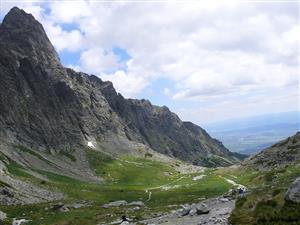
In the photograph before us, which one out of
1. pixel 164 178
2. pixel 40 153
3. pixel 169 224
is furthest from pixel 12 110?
pixel 169 224

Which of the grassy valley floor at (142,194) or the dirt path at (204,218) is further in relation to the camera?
the grassy valley floor at (142,194)

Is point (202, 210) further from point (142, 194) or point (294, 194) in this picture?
point (142, 194)

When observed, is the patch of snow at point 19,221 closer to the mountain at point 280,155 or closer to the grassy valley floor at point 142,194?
the grassy valley floor at point 142,194

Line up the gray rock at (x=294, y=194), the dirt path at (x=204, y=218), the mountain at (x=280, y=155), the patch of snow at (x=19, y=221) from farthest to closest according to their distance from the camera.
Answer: the mountain at (x=280, y=155) → the patch of snow at (x=19, y=221) → the dirt path at (x=204, y=218) → the gray rock at (x=294, y=194)

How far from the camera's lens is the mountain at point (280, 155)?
135775mm

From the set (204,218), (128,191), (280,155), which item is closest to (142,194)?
(128,191)

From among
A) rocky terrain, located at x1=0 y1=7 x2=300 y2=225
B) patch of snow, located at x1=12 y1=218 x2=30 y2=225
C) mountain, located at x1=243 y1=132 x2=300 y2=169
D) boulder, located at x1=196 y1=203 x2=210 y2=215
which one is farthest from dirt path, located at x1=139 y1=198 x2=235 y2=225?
mountain, located at x1=243 y1=132 x2=300 y2=169

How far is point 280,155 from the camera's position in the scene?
470 ft

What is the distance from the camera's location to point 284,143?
155 m

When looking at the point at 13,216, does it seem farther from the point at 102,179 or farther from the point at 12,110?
the point at 12,110

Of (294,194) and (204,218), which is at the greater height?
(294,194)

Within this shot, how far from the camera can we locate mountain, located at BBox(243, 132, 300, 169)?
135775mm

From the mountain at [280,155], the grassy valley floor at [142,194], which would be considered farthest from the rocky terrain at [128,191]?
the grassy valley floor at [142,194]

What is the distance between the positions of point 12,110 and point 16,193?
102 metres
